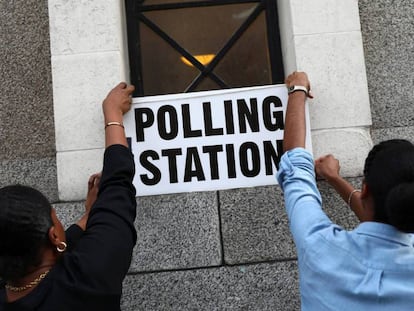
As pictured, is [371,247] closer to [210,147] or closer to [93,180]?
[210,147]

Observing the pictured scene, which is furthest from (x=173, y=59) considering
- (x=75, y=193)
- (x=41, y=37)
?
(x=75, y=193)

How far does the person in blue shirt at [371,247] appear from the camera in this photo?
1.87 metres

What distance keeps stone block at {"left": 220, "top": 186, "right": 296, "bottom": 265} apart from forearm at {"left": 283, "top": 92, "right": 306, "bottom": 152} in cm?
83

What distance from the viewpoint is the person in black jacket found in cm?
204

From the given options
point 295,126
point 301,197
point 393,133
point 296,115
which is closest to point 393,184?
point 301,197

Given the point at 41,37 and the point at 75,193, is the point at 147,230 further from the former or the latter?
the point at 41,37

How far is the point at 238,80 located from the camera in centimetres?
423

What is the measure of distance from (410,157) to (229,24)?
8.56 feet

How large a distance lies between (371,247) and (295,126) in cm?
102

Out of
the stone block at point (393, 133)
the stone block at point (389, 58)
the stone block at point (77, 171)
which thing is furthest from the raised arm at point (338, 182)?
the stone block at point (77, 171)

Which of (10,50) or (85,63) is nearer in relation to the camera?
(85,63)

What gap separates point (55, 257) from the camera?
2189 mm

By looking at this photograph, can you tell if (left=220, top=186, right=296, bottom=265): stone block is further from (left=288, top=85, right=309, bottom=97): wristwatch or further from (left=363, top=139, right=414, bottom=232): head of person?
(left=363, top=139, right=414, bottom=232): head of person

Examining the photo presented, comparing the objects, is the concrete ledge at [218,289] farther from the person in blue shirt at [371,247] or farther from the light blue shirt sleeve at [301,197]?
the person in blue shirt at [371,247]
